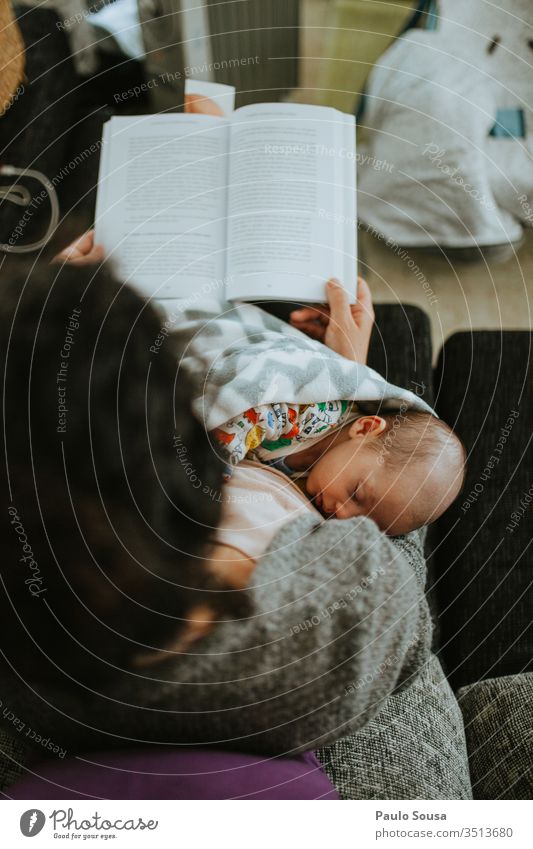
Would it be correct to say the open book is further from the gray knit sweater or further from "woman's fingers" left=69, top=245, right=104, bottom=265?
the gray knit sweater

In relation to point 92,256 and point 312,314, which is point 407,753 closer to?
point 312,314

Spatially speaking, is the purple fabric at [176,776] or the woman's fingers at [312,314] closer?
the purple fabric at [176,776]

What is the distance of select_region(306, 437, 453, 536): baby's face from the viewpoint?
0.48 metres

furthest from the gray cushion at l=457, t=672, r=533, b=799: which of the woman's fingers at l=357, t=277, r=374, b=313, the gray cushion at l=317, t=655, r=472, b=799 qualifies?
the woman's fingers at l=357, t=277, r=374, b=313

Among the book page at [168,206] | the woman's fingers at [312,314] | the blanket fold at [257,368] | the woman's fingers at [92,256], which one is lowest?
the blanket fold at [257,368]

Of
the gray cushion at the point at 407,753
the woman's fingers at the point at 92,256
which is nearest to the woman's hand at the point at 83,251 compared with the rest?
the woman's fingers at the point at 92,256

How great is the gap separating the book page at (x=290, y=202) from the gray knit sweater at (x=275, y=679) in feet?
0.83

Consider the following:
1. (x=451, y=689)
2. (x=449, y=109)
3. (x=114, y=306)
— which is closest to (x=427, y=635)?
(x=451, y=689)

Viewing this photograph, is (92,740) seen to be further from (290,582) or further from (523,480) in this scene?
(523,480)

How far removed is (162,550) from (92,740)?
0.13 metres

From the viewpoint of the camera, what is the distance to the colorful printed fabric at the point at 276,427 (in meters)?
0.48

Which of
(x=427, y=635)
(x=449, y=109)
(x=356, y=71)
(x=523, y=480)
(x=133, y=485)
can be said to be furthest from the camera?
(x=356, y=71)

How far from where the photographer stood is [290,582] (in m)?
0.40

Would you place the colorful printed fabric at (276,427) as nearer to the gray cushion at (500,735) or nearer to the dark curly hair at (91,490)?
the dark curly hair at (91,490)
